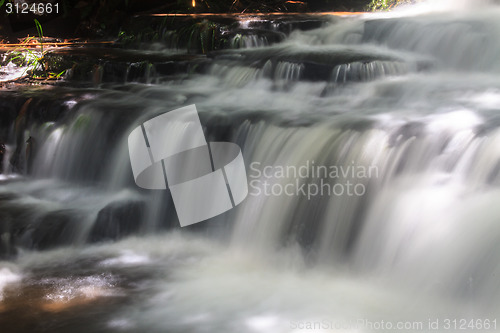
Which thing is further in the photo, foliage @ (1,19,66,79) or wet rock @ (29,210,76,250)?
foliage @ (1,19,66,79)

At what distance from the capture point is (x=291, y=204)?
4.46m

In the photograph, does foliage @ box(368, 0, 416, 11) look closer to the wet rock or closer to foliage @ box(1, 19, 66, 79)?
foliage @ box(1, 19, 66, 79)

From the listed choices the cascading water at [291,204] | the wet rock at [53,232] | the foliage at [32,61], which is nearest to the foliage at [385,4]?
the cascading water at [291,204]

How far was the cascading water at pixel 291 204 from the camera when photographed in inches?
141

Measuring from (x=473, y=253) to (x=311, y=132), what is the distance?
1818mm

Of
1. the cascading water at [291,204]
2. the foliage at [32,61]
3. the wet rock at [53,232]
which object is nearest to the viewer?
the cascading water at [291,204]

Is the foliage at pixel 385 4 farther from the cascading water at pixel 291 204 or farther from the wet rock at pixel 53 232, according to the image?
the wet rock at pixel 53 232

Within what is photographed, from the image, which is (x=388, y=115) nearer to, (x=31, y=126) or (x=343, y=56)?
(x=343, y=56)

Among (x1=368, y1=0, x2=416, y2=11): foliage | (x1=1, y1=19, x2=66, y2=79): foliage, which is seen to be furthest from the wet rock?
(x1=368, y1=0, x2=416, y2=11): foliage

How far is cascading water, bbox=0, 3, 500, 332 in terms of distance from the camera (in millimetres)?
3584

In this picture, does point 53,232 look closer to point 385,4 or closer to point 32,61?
point 32,61

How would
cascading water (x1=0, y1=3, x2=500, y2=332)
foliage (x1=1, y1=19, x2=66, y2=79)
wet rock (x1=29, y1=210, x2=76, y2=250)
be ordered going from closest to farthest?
cascading water (x1=0, y1=3, x2=500, y2=332) → wet rock (x1=29, y1=210, x2=76, y2=250) → foliage (x1=1, y1=19, x2=66, y2=79)

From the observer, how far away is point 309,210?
14.3ft

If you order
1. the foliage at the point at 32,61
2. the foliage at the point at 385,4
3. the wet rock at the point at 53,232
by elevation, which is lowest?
the wet rock at the point at 53,232
